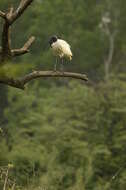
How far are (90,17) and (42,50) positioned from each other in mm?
4141

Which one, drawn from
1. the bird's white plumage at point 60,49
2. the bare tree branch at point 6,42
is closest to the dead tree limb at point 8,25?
the bare tree branch at point 6,42

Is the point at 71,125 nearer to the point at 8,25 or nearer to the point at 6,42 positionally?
the point at 6,42

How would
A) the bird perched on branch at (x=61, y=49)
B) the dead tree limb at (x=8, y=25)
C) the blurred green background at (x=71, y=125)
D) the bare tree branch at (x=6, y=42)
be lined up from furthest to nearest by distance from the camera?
the blurred green background at (x=71, y=125) → the bird perched on branch at (x=61, y=49) → the bare tree branch at (x=6, y=42) → the dead tree limb at (x=8, y=25)

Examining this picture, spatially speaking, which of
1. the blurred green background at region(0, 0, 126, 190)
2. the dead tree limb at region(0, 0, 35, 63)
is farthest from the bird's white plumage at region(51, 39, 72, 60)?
the dead tree limb at region(0, 0, 35, 63)

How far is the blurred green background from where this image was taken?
15.7 metres

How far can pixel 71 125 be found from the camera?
24.3 m

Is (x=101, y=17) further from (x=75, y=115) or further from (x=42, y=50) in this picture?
(x=75, y=115)

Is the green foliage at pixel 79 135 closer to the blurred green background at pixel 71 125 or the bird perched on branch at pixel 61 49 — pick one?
the blurred green background at pixel 71 125

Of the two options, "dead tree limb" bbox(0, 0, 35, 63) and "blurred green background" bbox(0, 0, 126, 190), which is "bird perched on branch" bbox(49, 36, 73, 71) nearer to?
"blurred green background" bbox(0, 0, 126, 190)

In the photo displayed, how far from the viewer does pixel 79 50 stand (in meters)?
46.9

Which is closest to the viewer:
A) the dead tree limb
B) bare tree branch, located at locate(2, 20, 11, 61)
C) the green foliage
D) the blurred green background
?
the dead tree limb

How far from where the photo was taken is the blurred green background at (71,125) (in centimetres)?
1567

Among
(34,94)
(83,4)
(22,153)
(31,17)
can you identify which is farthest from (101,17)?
(22,153)

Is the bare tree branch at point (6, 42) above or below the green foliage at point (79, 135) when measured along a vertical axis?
above
